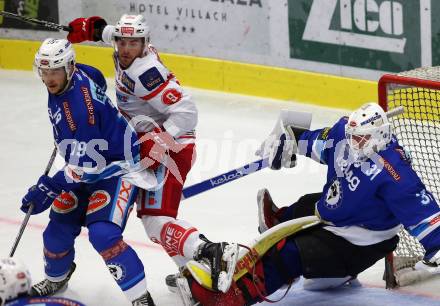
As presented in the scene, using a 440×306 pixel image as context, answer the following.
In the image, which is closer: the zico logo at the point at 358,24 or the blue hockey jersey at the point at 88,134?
the blue hockey jersey at the point at 88,134

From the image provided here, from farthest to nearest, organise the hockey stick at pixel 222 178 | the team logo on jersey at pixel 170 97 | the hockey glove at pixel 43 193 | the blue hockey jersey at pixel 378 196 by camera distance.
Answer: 1. the hockey stick at pixel 222 178
2. the team logo on jersey at pixel 170 97
3. the hockey glove at pixel 43 193
4. the blue hockey jersey at pixel 378 196

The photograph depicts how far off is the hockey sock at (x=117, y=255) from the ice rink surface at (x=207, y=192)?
1.42ft

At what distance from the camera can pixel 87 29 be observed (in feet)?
19.3

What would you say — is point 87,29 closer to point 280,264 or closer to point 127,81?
point 127,81

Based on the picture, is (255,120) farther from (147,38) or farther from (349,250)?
(349,250)

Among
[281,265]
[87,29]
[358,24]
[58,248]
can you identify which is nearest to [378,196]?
[281,265]

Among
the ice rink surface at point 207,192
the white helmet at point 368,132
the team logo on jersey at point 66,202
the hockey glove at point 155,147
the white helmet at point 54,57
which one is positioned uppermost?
the white helmet at point 54,57

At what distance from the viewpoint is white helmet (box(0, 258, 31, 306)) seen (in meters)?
3.94

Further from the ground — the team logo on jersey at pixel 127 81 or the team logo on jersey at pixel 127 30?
the team logo on jersey at pixel 127 30

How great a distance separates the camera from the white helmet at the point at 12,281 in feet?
12.9

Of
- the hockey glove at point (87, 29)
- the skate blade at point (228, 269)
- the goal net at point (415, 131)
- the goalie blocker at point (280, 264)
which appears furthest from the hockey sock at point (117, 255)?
the hockey glove at point (87, 29)

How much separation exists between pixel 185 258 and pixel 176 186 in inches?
12.3

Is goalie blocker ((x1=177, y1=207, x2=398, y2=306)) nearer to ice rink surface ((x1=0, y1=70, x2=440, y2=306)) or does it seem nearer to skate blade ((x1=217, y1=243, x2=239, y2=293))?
skate blade ((x1=217, y1=243, x2=239, y2=293))

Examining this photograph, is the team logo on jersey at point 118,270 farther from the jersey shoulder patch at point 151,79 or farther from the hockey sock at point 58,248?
the jersey shoulder patch at point 151,79
